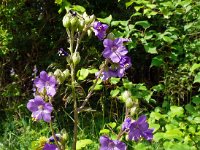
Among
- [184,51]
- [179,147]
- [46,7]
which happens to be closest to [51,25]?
[46,7]

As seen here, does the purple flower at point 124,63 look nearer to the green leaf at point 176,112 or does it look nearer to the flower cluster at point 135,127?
the flower cluster at point 135,127

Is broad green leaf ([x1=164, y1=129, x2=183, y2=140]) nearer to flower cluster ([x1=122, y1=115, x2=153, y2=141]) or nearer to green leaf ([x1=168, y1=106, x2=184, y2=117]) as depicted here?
green leaf ([x1=168, y1=106, x2=184, y2=117])

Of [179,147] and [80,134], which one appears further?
[80,134]

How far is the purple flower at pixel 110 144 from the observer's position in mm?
1591

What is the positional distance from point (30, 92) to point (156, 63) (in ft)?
5.66

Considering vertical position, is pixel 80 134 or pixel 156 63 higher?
pixel 156 63

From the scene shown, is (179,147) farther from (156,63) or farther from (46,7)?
(46,7)

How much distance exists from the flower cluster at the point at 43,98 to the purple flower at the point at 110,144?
0.21 meters

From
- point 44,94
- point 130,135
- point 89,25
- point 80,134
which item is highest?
point 89,25

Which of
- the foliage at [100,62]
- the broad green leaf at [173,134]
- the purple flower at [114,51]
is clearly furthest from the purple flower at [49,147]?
the foliage at [100,62]

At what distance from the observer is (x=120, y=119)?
375cm

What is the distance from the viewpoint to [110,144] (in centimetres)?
161

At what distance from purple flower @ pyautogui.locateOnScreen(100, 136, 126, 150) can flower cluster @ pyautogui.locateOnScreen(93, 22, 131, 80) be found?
9.9 inches

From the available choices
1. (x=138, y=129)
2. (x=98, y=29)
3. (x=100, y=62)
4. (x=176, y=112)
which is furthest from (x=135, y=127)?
(x=100, y=62)
